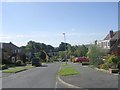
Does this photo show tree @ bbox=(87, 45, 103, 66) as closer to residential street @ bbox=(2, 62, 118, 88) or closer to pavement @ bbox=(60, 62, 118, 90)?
residential street @ bbox=(2, 62, 118, 88)

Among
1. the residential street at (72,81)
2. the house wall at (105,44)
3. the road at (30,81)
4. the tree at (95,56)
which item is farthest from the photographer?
the house wall at (105,44)

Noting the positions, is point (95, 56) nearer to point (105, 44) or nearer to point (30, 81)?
point (30, 81)

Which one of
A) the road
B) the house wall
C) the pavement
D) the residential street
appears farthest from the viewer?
the house wall

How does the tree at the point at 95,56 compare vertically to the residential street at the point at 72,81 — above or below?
above

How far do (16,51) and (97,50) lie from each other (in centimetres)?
6436

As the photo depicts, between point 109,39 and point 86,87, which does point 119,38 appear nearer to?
point 109,39

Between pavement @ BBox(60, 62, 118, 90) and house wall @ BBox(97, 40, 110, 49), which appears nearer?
pavement @ BBox(60, 62, 118, 90)

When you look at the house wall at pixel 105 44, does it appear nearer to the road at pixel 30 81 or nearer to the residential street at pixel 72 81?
the road at pixel 30 81

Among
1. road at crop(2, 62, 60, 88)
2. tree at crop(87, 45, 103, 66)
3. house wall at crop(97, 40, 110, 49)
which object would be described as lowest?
road at crop(2, 62, 60, 88)

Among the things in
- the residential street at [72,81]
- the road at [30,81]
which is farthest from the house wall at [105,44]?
the residential street at [72,81]

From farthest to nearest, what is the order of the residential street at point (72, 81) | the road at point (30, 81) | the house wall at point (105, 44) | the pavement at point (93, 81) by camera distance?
1. the house wall at point (105, 44)
2. the road at point (30, 81)
3. the residential street at point (72, 81)
4. the pavement at point (93, 81)

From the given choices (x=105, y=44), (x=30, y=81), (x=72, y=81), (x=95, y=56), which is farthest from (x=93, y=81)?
(x=105, y=44)

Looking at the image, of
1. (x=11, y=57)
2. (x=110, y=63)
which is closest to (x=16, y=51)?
(x=11, y=57)

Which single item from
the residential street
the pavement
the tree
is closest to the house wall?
the tree
